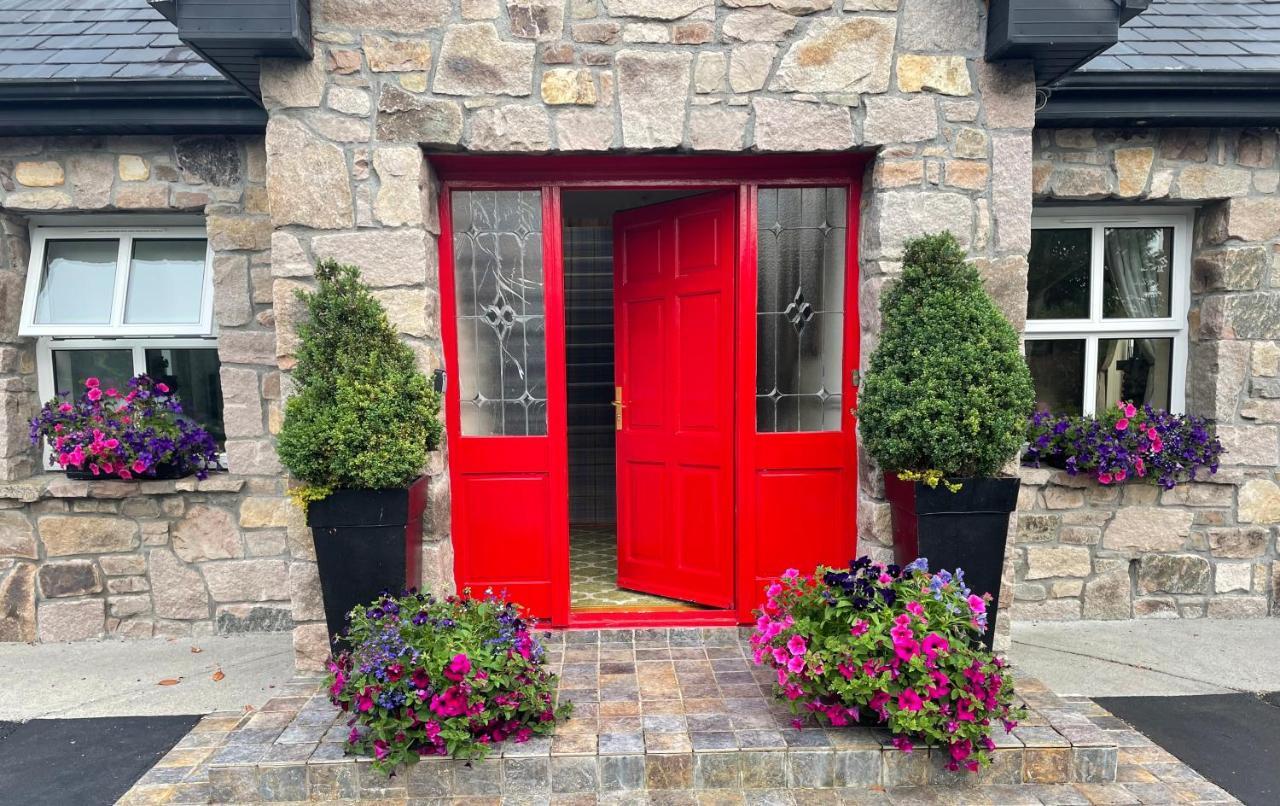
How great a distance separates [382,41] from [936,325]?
8.27 ft

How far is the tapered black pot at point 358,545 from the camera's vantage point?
9.00ft

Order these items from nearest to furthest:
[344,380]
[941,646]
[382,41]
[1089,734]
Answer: [941,646]
[1089,734]
[344,380]
[382,41]

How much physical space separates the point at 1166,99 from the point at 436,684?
14.0 feet

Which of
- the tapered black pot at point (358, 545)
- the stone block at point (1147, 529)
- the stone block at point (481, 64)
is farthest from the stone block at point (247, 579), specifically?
the stone block at point (1147, 529)

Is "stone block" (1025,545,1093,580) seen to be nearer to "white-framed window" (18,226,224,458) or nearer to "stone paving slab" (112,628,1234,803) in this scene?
"stone paving slab" (112,628,1234,803)

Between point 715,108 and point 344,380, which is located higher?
point 715,108

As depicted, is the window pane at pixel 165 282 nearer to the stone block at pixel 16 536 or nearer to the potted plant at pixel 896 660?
the stone block at pixel 16 536

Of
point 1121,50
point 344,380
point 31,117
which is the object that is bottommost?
point 344,380

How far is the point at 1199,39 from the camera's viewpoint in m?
A: 3.76

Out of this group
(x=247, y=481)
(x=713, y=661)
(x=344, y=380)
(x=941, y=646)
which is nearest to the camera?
(x=941, y=646)

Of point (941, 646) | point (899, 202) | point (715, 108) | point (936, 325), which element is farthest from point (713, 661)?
point (715, 108)

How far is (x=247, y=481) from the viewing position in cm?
377

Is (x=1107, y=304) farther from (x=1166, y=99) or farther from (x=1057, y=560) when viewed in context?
(x=1057, y=560)

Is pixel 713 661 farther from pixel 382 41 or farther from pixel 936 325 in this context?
pixel 382 41
